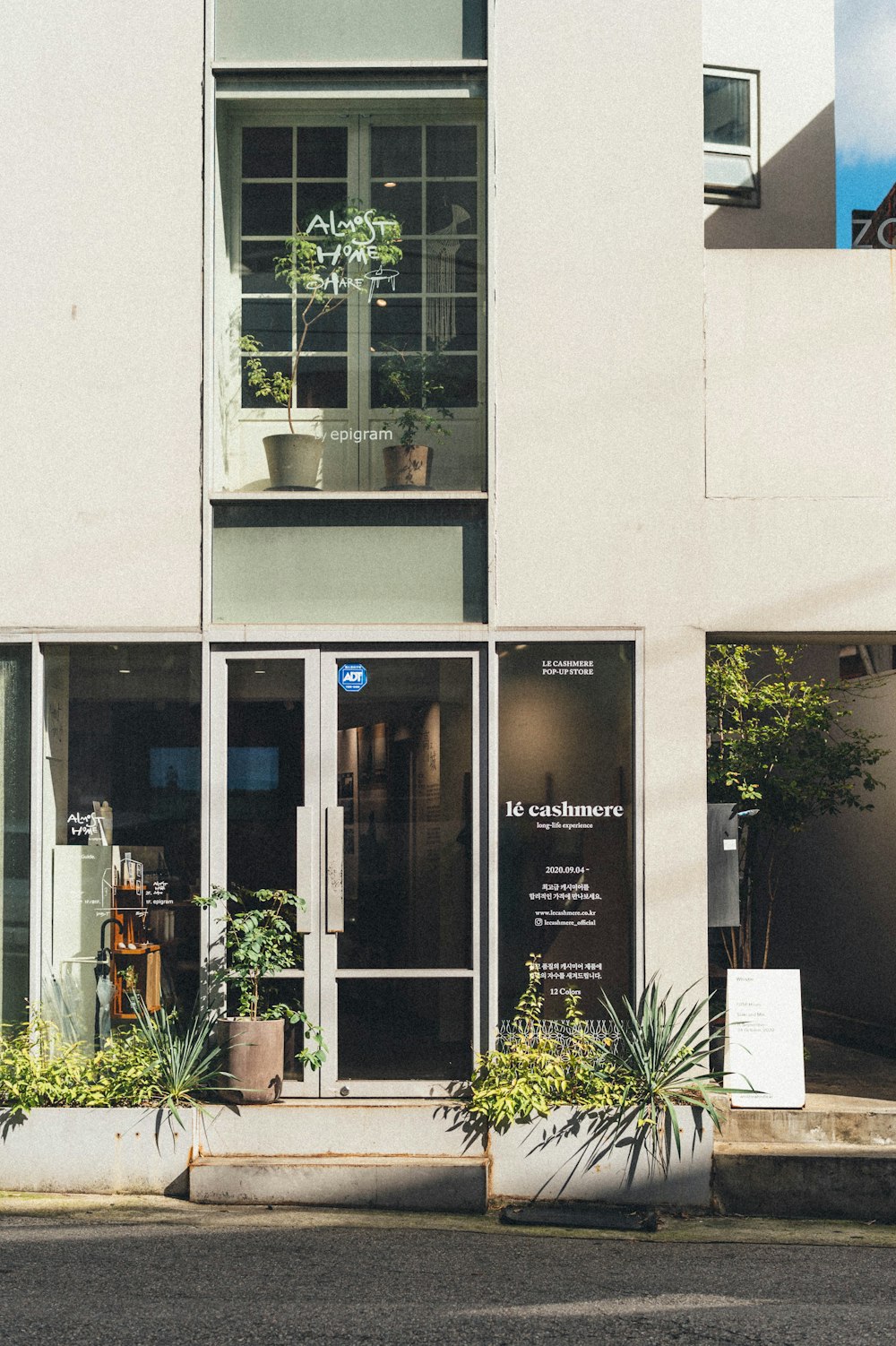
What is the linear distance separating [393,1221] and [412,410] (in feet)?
15.8

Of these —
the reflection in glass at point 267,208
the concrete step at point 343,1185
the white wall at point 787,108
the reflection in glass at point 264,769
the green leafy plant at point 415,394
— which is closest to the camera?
the concrete step at point 343,1185

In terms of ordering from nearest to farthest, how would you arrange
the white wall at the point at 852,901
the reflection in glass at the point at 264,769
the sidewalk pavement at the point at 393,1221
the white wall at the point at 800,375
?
the sidewalk pavement at the point at 393,1221
the reflection in glass at the point at 264,769
the white wall at the point at 800,375
the white wall at the point at 852,901

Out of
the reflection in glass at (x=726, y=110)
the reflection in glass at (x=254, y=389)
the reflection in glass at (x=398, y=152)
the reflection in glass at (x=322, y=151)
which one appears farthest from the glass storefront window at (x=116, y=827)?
the reflection in glass at (x=726, y=110)

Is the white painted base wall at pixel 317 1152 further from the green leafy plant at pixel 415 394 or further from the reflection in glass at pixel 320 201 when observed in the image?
the reflection in glass at pixel 320 201

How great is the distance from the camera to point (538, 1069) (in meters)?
7.58

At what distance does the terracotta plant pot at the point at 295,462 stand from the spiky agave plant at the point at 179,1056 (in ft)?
10.8

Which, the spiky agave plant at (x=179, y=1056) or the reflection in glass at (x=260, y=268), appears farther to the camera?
the reflection in glass at (x=260, y=268)

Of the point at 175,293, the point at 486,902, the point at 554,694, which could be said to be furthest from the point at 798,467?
the point at 175,293

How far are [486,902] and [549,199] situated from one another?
14.3 feet

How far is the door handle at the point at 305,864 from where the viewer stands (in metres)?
7.75

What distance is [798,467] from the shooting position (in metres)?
8.02

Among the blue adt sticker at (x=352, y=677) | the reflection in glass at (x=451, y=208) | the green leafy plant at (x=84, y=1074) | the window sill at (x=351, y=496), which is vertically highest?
the reflection in glass at (x=451, y=208)

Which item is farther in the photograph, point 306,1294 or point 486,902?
point 486,902

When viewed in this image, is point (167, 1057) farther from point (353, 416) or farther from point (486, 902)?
point (353, 416)
